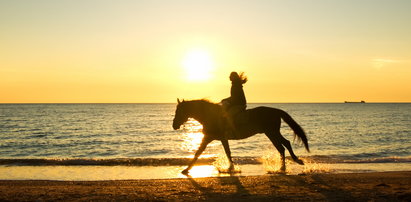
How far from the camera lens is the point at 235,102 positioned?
505 inches

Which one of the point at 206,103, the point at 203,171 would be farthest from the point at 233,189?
the point at 203,171

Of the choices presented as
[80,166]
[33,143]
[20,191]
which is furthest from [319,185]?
[33,143]

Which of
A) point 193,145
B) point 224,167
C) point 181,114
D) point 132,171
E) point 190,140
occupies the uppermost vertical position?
point 181,114

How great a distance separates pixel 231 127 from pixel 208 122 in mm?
789

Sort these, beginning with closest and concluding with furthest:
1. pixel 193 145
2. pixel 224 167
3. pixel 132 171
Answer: pixel 224 167, pixel 132 171, pixel 193 145

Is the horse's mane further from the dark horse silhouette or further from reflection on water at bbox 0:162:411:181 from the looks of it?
reflection on water at bbox 0:162:411:181


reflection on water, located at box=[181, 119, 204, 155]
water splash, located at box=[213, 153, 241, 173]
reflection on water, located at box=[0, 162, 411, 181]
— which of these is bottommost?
reflection on water, located at box=[181, 119, 204, 155]

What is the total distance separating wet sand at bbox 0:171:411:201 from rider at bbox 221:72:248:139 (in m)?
2.21

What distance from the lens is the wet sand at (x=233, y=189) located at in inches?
336

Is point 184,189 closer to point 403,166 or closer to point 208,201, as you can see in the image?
point 208,201

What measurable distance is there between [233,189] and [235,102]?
385 centimetres

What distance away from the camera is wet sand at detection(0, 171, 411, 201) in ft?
28.0

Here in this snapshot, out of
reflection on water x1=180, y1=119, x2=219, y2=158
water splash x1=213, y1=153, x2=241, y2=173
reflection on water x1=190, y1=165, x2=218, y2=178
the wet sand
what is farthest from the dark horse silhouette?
the wet sand

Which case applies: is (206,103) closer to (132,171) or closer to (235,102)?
(235,102)
